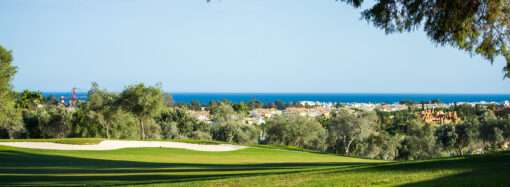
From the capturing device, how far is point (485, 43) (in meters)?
12.2

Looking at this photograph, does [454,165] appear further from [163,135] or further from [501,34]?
[163,135]

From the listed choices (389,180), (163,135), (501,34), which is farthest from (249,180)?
(163,135)

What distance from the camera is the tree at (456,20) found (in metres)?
11.2

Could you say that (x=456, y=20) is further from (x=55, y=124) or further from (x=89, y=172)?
(x=55, y=124)

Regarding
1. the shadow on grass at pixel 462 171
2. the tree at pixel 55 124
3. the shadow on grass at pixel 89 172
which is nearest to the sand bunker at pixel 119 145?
the shadow on grass at pixel 89 172

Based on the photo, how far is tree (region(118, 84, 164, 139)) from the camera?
141ft

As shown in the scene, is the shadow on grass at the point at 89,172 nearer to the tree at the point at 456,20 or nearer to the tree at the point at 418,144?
the tree at the point at 456,20

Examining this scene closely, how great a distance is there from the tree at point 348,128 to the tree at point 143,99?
24025 millimetres

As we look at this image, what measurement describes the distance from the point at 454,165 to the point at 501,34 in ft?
17.6

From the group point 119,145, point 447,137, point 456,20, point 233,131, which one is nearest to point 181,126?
point 233,131

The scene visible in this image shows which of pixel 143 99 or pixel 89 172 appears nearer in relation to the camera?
pixel 89 172

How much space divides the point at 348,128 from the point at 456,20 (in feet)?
156

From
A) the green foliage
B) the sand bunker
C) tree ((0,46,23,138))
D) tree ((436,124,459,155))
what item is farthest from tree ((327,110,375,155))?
tree ((0,46,23,138))

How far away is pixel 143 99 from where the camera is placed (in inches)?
1689
